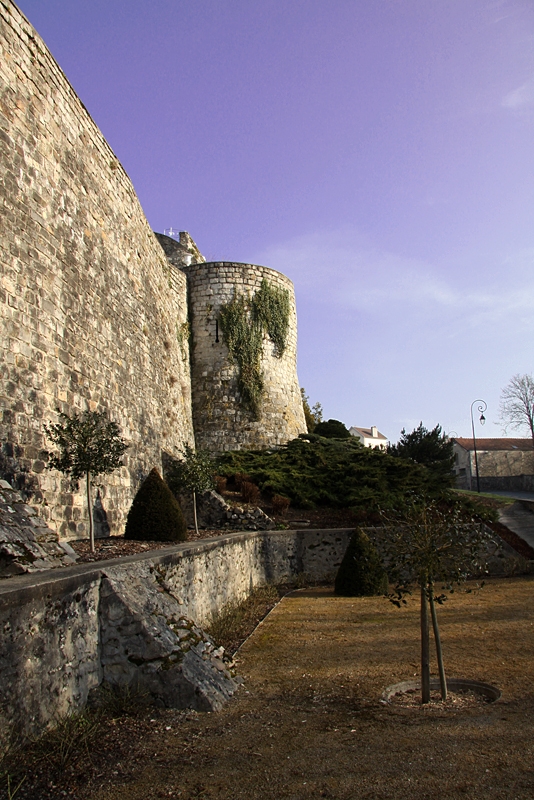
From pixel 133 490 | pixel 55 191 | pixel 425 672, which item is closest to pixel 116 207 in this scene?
pixel 55 191

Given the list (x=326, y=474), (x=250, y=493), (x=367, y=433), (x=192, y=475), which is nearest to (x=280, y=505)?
(x=250, y=493)

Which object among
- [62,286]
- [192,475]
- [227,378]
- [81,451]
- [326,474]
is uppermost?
[227,378]

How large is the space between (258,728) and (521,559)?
10033 millimetres

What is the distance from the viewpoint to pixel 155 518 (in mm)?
9461

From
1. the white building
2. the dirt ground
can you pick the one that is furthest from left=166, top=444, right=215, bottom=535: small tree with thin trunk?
the white building

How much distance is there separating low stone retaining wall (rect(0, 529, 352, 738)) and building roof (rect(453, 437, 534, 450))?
46171 mm

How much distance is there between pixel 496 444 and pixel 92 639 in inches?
2002

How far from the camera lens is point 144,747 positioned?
377cm

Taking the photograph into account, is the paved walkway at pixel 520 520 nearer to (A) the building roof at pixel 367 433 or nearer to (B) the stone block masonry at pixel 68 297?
(B) the stone block masonry at pixel 68 297

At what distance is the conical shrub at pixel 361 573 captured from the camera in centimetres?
1052

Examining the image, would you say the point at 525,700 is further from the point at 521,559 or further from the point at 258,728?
the point at 521,559

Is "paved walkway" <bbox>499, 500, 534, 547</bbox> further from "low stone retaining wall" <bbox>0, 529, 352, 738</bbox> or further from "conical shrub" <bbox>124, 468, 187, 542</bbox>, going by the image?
"low stone retaining wall" <bbox>0, 529, 352, 738</bbox>

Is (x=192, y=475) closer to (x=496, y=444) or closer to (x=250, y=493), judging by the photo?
(x=250, y=493)

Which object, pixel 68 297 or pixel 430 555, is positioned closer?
pixel 430 555
